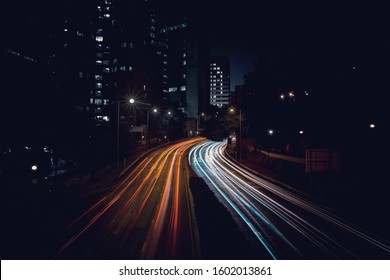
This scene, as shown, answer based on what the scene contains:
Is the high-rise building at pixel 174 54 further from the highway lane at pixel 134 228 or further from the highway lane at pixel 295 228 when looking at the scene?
the highway lane at pixel 295 228

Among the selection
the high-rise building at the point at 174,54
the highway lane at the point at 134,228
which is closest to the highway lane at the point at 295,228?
the highway lane at the point at 134,228

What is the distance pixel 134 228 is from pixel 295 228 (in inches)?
317

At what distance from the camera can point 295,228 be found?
11992 mm

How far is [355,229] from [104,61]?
107 m

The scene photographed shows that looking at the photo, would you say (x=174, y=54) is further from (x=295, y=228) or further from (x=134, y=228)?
(x=295, y=228)

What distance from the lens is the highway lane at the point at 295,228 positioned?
965 centimetres

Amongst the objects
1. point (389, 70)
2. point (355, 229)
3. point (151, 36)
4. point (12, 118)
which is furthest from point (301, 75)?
point (151, 36)

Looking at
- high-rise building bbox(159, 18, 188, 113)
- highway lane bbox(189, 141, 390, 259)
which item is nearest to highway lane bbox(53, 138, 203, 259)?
highway lane bbox(189, 141, 390, 259)

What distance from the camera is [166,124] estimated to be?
70062 mm

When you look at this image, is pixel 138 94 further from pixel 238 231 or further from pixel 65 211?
pixel 238 231

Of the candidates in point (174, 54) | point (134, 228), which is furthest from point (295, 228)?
point (174, 54)

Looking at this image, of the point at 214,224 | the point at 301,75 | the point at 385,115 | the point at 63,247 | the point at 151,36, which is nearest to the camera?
the point at 63,247

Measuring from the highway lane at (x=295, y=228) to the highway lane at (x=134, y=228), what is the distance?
10.1ft

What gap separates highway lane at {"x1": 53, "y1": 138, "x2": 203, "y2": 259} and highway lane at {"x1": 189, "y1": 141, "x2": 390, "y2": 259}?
10.1ft
